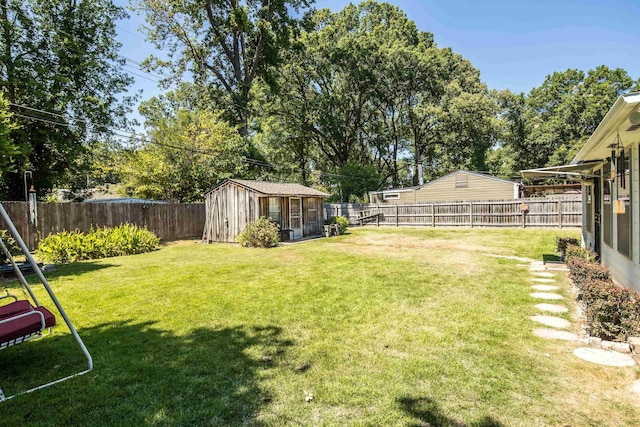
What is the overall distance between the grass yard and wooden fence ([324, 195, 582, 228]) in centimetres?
1231

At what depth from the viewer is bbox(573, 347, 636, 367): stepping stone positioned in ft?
10.5

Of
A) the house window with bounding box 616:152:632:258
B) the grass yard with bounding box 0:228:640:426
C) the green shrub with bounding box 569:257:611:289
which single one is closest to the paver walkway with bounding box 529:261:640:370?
the grass yard with bounding box 0:228:640:426

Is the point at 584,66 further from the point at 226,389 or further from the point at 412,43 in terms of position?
the point at 226,389

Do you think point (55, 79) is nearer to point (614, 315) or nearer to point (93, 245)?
point (93, 245)

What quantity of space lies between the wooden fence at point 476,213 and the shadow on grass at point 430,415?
17513 mm

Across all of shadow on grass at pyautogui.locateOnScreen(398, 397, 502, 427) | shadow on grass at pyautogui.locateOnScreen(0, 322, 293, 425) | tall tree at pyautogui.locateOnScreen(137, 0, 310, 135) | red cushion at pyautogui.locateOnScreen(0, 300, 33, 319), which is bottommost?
shadow on grass at pyautogui.locateOnScreen(398, 397, 502, 427)

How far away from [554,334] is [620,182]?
2.80 meters

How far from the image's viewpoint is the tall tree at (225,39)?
73.5ft

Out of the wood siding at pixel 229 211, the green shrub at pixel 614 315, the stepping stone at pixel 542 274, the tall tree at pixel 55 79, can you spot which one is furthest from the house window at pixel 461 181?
the tall tree at pixel 55 79

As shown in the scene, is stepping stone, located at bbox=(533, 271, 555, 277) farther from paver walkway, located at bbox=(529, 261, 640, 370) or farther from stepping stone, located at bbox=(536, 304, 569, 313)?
stepping stone, located at bbox=(536, 304, 569, 313)

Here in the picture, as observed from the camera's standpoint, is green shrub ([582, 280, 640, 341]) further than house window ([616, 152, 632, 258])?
No

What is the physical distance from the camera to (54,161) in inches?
680

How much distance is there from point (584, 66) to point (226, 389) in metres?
43.5

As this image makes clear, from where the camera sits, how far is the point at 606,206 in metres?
6.27
